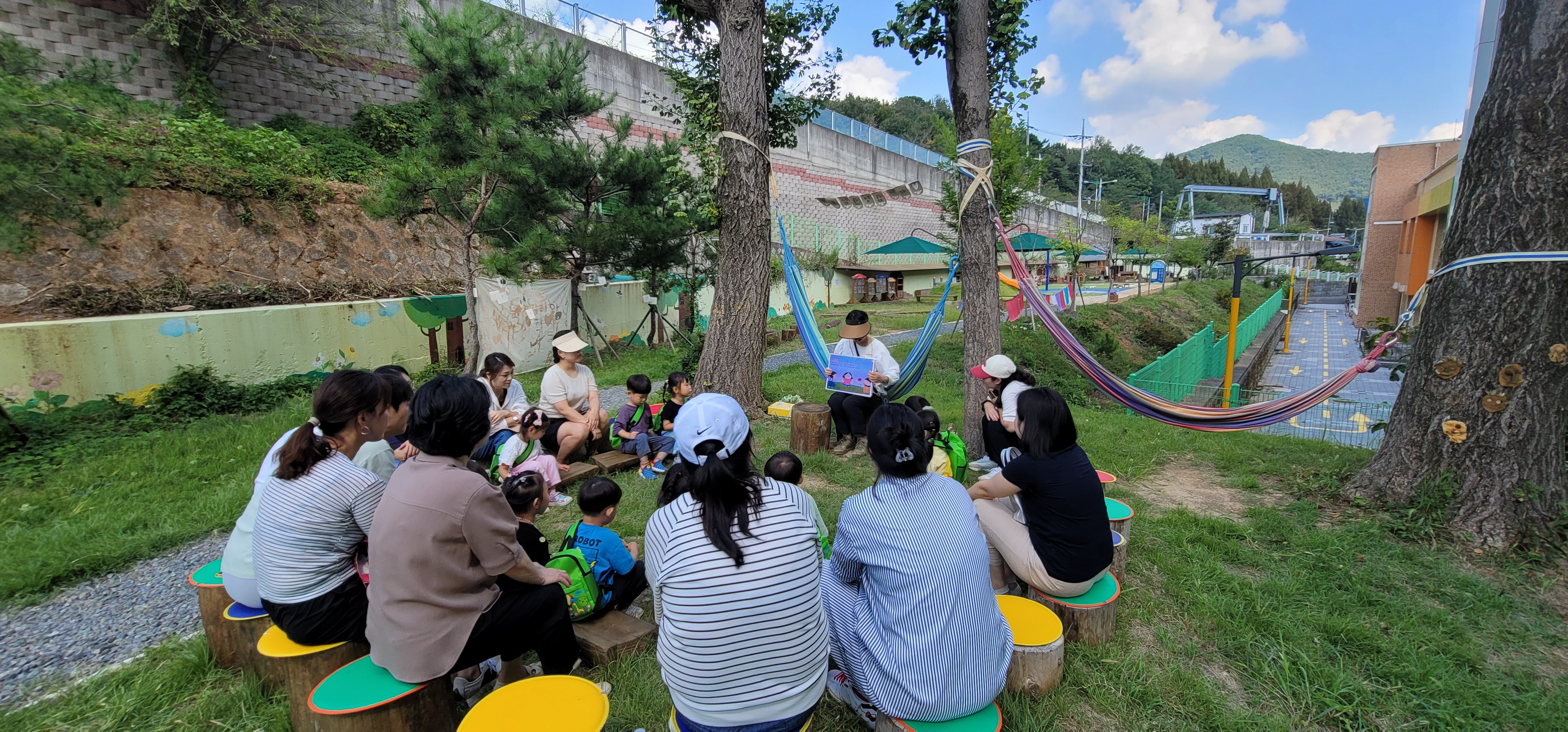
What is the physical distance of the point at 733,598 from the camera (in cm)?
141

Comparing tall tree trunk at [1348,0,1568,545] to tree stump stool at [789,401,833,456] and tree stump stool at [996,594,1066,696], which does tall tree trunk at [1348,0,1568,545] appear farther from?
tree stump stool at [789,401,833,456]

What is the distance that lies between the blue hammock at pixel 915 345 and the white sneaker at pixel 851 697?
261 centimetres

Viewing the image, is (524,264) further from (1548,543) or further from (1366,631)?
(1548,543)

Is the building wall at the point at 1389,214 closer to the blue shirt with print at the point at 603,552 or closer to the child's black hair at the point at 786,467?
the child's black hair at the point at 786,467

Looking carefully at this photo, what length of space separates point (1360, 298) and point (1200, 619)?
2085cm

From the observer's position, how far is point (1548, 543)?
2.78m

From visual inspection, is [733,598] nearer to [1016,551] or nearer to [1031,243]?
[1016,551]

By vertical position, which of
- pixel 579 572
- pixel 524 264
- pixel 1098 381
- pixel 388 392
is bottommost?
pixel 579 572

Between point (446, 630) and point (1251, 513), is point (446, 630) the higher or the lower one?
the higher one

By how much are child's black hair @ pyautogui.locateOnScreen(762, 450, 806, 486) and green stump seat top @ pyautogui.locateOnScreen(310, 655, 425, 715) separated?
4.88 feet

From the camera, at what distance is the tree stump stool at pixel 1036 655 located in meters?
1.88

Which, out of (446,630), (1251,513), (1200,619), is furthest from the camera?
(1251,513)

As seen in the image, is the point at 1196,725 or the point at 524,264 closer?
the point at 1196,725

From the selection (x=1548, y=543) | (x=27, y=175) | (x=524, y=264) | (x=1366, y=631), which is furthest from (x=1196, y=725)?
(x=524, y=264)
